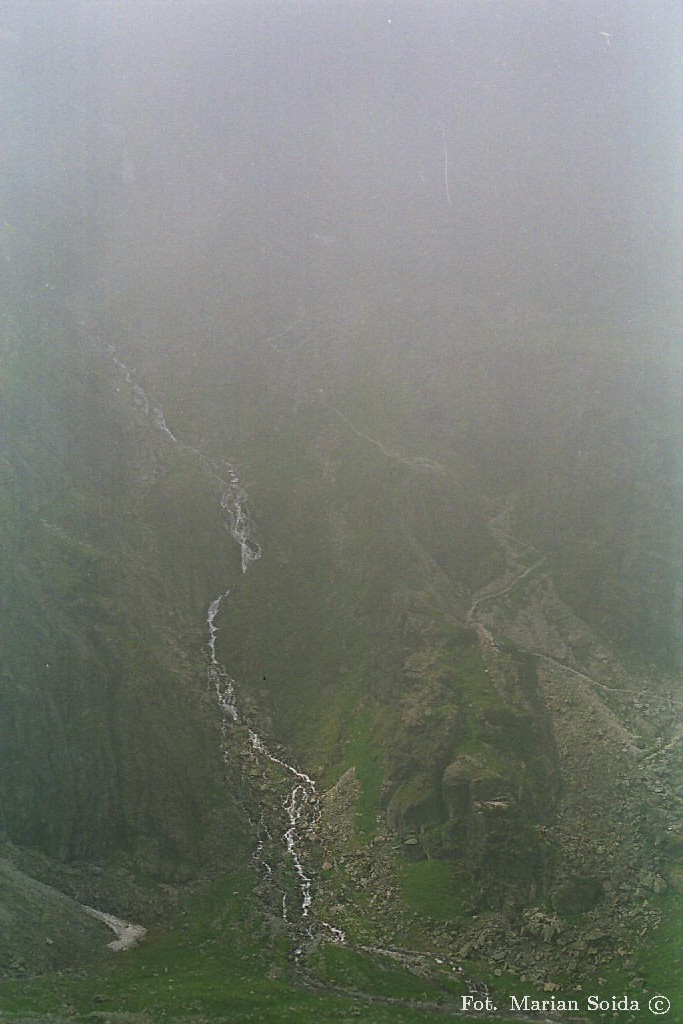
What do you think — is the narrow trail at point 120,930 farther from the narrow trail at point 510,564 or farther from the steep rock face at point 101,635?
the narrow trail at point 510,564

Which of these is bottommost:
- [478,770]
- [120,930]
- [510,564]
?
[120,930]

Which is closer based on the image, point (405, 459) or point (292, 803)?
point (292, 803)

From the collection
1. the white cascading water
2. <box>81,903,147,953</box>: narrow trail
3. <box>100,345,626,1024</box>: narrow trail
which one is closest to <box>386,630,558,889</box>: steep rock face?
the white cascading water

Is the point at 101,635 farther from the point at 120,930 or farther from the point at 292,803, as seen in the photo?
the point at 120,930

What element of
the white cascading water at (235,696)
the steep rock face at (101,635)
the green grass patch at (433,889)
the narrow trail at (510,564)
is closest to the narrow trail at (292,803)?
the white cascading water at (235,696)

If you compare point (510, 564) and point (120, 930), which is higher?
point (510, 564)

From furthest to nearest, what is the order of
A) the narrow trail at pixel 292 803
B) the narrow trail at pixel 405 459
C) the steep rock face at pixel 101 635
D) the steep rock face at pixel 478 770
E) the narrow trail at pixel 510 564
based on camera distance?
the narrow trail at pixel 405 459 < the narrow trail at pixel 510 564 < the steep rock face at pixel 101 635 < the steep rock face at pixel 478 770 < the narrow trail at pixel 292 803

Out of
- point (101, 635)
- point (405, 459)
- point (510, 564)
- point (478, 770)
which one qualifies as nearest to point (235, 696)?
point (101, 635)

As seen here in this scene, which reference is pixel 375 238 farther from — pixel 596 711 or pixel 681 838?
pixel 681 838

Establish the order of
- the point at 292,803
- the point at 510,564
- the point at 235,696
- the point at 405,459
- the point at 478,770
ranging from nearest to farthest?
1. the point at 478,770
2. the point at 292,803
3. the point at 235,696
4. the point at 510,564
5. the point at 405,459
